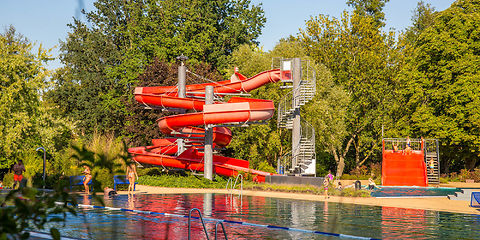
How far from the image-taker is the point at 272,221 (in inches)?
661

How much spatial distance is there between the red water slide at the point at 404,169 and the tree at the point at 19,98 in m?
23.5

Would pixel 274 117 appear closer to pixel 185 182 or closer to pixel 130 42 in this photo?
pixel 185 182

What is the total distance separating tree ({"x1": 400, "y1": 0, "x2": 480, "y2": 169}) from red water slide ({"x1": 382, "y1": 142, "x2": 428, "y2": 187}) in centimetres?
689

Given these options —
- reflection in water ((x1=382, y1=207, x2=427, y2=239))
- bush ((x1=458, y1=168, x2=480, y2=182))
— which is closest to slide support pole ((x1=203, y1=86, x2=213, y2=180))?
reflection in water ((x1=382, y1=207, x2=427, y2=239))

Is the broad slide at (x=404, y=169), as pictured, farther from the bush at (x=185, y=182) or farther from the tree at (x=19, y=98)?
the tree at (x=19, y=98)

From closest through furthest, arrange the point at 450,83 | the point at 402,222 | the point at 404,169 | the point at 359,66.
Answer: the point at 402,222
the point at 404,169
the point at 450,83
the point at 359,66

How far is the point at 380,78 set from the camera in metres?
53.6

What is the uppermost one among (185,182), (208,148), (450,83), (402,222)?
(450,83)

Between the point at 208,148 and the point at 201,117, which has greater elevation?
the point at 201,117

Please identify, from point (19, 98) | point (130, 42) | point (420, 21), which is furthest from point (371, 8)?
point (19, 98)

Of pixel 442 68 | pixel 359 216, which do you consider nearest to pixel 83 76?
pixel 442 68

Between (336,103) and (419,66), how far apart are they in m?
8.53

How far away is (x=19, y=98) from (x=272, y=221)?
20716mm

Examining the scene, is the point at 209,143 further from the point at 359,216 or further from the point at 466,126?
the point at 466,126
